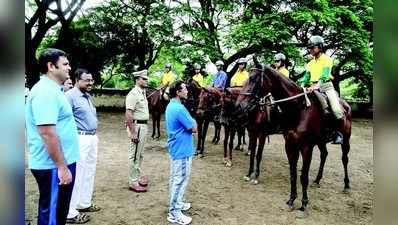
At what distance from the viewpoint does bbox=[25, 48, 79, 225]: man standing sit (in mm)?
2232

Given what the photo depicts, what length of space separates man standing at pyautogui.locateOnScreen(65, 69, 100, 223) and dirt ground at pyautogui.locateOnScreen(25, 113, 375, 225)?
0.29 meters

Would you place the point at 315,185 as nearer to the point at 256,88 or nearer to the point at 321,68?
the point at 321,68

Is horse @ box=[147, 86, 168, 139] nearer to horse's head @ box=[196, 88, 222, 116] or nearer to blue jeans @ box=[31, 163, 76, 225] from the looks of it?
horse's head @ box=[196, 88, 222, 116]

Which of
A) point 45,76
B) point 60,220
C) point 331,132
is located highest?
point 45,76

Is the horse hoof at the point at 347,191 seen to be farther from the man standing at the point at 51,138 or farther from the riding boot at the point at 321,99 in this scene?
the man standing at the point at 51,138

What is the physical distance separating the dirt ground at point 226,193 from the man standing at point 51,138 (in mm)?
1543

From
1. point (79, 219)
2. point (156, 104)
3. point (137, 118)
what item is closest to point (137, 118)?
point (137, 118)

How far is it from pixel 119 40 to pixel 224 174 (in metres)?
9.73

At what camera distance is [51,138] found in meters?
2.22

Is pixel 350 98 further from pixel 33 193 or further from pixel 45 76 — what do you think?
pixel 45 76

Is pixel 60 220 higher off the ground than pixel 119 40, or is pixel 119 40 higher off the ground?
pixel 119 40

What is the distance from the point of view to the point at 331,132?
17.0 feet

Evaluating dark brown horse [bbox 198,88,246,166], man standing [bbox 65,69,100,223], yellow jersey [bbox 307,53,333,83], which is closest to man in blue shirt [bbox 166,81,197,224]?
man standing [bbox 65,69,100,223]
